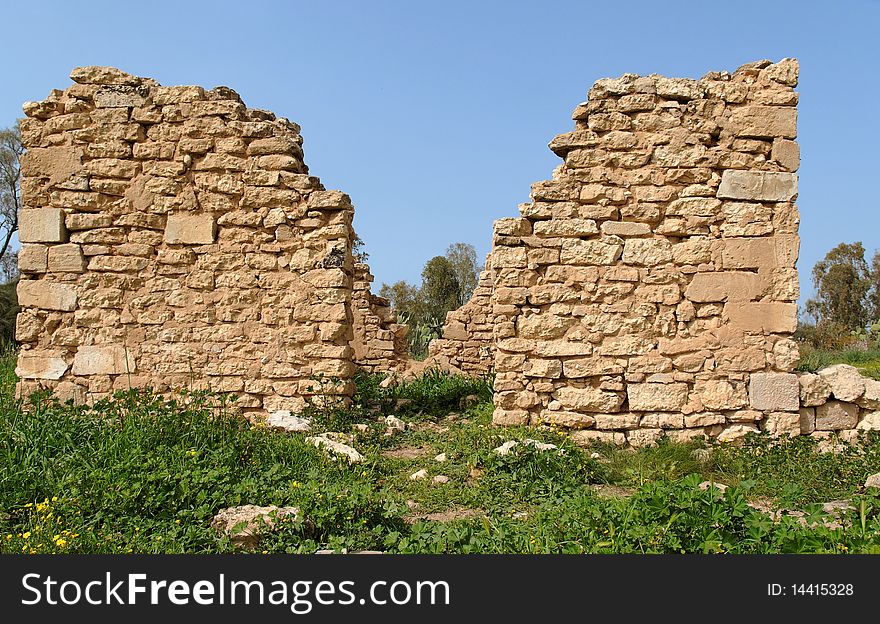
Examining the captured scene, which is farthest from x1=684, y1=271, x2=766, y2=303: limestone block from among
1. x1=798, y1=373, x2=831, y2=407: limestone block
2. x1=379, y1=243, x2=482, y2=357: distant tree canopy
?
x1=379, y1=243, x2=482, y2=357: distant tree canopy

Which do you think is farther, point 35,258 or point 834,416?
point 35,258

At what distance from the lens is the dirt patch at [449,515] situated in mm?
4730

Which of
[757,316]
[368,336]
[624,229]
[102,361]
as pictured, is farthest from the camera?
[368,336]

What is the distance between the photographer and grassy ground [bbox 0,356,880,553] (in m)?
3.80

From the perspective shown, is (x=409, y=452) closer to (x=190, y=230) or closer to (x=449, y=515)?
(x=449, y=515)

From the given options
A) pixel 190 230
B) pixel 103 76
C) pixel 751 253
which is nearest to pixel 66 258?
pixel 190 230

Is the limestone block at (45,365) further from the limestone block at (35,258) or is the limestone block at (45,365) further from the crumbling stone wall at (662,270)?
the crumbling stone wall at (662,270)

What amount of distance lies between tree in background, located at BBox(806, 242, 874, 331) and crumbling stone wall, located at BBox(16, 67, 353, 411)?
3016cm

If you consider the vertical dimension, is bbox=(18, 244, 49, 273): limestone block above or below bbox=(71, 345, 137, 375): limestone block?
above

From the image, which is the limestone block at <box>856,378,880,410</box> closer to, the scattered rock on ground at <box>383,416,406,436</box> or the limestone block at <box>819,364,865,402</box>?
the limestone block at <box>819,364,865,402</box>

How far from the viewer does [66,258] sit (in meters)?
6.93

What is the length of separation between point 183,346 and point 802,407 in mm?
5964

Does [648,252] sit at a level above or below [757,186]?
below

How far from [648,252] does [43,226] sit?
589cm
